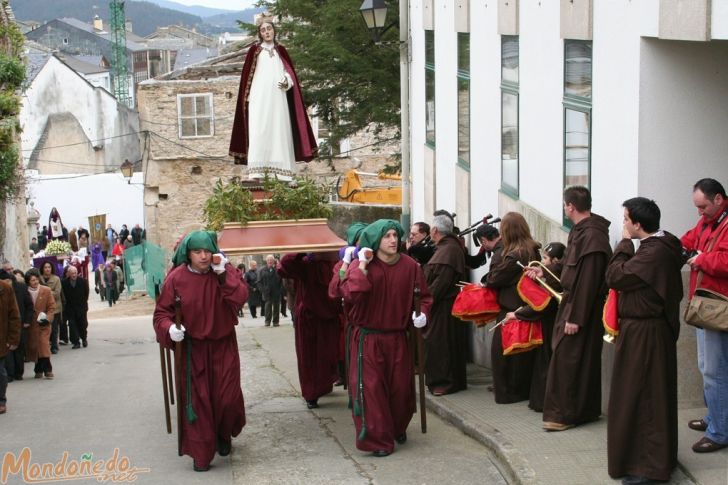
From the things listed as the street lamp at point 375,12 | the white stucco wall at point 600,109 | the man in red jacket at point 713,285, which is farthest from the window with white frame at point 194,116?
the man in red jacket at point 713,285

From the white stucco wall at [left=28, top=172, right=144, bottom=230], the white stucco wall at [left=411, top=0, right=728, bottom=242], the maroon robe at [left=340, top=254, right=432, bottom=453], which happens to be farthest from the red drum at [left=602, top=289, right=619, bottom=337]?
the white stucco wall at [left=28, top=172, right=144, bottom=230]

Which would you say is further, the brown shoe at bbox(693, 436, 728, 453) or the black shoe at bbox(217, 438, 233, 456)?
the black shoe at bbox(217, 438, 233, 456)

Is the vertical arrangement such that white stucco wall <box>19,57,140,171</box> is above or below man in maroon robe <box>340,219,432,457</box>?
above

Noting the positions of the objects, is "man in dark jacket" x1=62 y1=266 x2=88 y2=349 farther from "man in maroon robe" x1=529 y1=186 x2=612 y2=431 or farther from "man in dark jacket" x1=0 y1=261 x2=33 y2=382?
"man in maroon robe" x1=529 y1=186 x2=612 y2=431

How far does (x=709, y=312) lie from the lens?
7297 millimetres

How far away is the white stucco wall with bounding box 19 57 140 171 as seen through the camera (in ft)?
183

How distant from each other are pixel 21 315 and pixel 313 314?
16.5 feet

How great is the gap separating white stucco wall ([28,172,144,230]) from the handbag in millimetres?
42390

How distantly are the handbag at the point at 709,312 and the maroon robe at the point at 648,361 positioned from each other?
0.11 metres

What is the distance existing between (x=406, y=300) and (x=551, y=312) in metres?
1.36

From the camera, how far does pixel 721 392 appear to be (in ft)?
24.8

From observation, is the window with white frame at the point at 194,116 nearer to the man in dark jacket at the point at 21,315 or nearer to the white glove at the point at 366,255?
the man in dark jacket at the point at 21,315

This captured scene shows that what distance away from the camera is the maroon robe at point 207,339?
902 cm

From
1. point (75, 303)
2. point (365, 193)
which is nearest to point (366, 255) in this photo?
point (75, 303)
